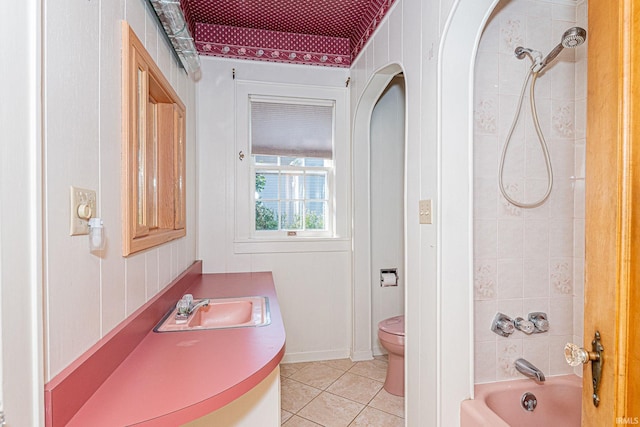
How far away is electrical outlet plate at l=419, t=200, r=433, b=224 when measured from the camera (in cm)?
141

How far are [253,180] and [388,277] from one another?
1.45 m

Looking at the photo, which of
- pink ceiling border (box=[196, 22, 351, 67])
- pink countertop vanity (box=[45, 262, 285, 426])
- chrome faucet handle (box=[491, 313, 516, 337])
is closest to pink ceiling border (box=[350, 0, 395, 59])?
pink ceiling border (box=[196, 22, 351, 67])

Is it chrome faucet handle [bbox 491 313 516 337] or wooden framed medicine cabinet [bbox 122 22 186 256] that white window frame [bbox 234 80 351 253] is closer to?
wooden framed medicine cabinet [bbox 122 22 186 256]

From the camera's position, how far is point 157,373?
970mm

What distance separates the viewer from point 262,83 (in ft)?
8.62

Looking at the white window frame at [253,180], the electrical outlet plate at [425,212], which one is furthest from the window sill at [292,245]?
the electrical outlet plate at [425,212]

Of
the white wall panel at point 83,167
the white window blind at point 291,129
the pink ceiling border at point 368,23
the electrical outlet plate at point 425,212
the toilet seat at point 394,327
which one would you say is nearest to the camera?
the white wall panel at point 83,167

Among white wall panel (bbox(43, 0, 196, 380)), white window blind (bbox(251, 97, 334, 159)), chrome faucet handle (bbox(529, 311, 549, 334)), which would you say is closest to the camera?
white wall panel (bbox(43, 0, 196, 380))

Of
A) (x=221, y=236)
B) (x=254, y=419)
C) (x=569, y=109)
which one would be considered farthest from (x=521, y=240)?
(x=221, y=236)

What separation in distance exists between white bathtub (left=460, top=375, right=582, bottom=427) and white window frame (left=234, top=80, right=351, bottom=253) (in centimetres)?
154

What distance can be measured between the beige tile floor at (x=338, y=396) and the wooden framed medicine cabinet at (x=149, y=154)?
51.8 inches

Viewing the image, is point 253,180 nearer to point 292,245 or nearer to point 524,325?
point 292,245

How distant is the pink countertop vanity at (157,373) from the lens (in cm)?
75

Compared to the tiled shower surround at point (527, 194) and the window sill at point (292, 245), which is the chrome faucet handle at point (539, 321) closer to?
the tiled shower surround at point (527, 194)
